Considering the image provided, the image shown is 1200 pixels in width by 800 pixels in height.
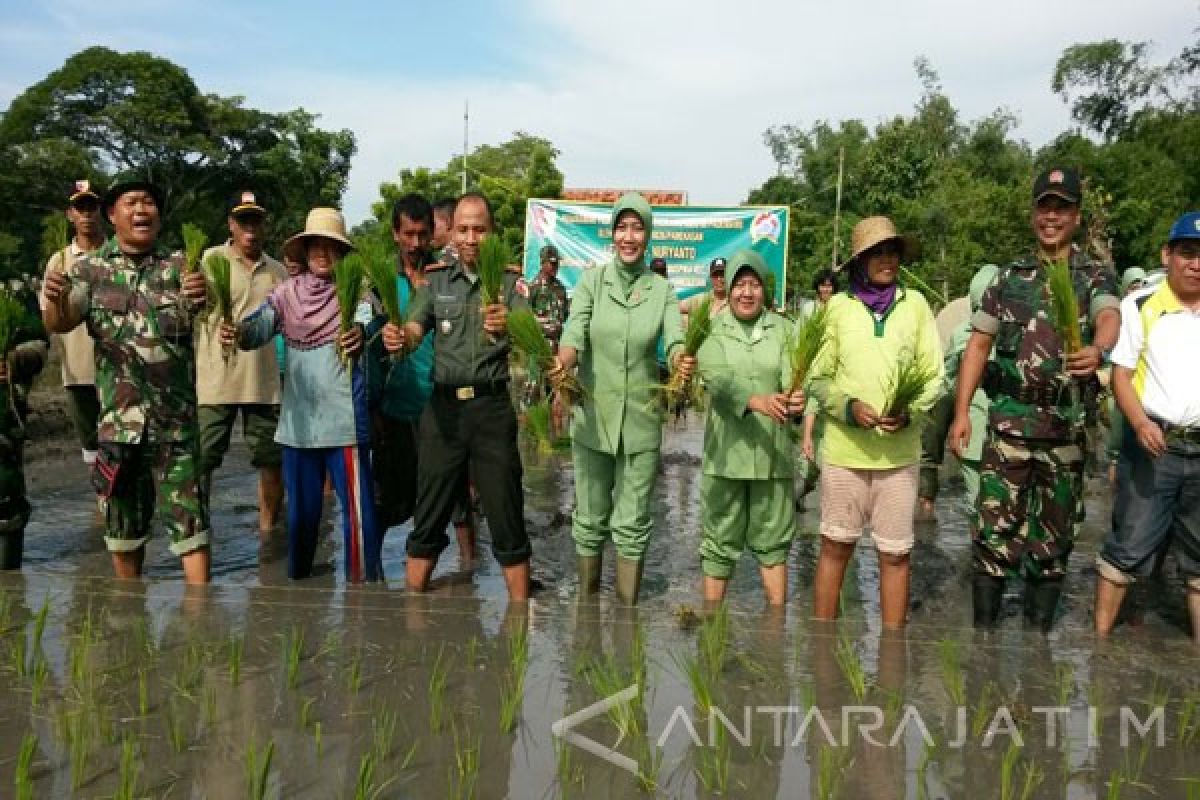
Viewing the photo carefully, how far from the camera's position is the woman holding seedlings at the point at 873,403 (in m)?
3.63

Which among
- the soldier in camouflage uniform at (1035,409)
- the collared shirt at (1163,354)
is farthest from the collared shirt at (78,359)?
the collared shirt at (1163,354)

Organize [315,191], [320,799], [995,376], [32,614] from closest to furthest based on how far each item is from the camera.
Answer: [320,799] < [32,614] < [995,376] < [315,191]

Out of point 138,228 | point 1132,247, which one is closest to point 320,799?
point 138,228

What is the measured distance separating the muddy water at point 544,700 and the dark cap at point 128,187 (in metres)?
1.63

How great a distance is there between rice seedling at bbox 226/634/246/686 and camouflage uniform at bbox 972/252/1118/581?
2.89 metres

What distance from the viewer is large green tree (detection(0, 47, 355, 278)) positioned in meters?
29.0

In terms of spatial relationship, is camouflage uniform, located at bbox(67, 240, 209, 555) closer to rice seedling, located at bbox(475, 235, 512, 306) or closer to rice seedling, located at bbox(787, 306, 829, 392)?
rice seedling, located at bbox(475, 235, 512, 306)

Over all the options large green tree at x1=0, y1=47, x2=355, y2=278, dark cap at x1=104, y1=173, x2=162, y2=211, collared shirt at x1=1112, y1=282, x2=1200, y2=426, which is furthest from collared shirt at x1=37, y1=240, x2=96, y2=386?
large green tree at x1=0, y1=47, x2=355, y2=278

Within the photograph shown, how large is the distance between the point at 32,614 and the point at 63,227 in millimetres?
1905

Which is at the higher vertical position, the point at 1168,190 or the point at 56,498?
the point at 1168,190

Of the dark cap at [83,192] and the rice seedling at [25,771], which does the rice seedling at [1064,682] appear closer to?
the rice seedling at [25,771]

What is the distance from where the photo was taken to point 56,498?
622 cm

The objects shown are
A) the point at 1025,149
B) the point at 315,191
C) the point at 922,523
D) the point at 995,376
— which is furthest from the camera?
the point at 1025,149

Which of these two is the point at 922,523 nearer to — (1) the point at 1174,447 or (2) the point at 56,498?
(1) the point at 1174,447
